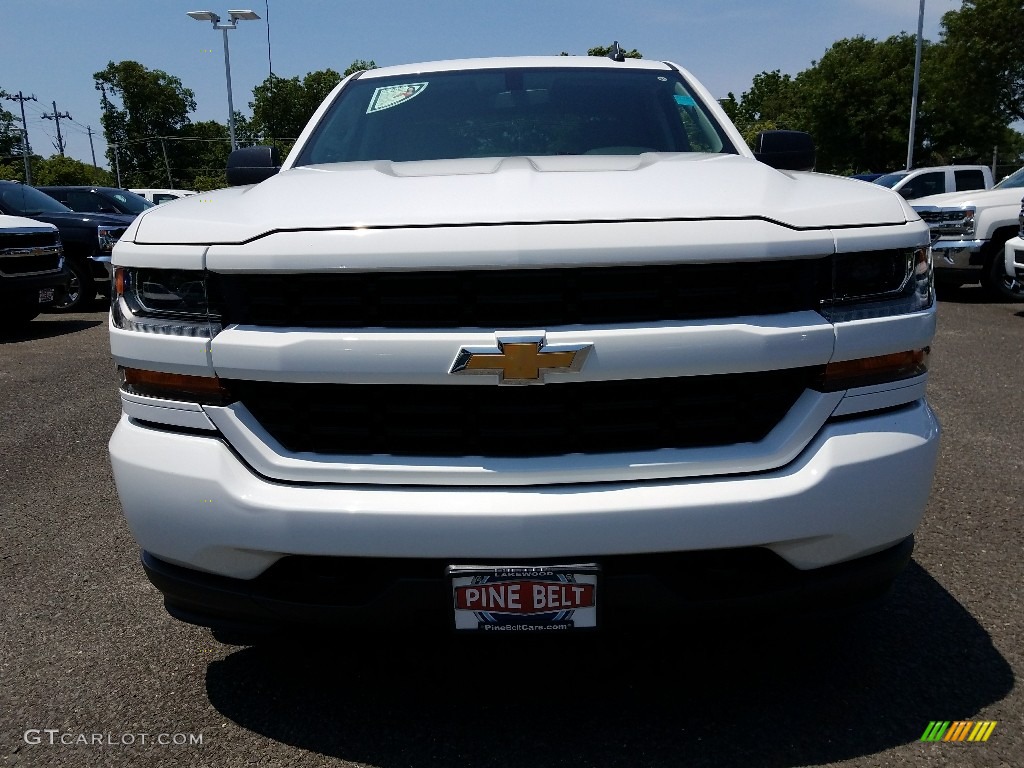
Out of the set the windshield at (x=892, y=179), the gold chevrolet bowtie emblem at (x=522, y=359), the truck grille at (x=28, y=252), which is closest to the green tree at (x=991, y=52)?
the windshield at (x=892, y=179)

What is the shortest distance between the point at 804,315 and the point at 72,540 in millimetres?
3108

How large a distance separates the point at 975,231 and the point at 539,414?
10831mm

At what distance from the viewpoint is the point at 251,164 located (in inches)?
136

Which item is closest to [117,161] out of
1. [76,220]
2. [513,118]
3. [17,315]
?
[76,220]

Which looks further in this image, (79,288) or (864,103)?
(864,103)

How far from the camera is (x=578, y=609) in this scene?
2.00 meters

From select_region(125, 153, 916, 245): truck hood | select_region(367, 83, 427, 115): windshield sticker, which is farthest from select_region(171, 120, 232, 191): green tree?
select_region(125, 153, 916, 245): truck hood

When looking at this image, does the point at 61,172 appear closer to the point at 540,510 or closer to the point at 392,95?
the point at 392,95

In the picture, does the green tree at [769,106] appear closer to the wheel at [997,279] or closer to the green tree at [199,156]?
the wheel at [997,279]

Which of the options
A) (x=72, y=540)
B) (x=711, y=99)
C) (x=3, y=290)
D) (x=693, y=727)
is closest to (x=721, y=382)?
(x=693, y=727)

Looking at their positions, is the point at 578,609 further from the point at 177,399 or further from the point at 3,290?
the point at 3,290

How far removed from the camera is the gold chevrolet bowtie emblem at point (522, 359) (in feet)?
6.31

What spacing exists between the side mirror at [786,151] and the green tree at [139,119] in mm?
91819

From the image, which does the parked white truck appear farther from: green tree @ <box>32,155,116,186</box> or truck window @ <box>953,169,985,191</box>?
green tree @ <box>32,155,116,186</box>
